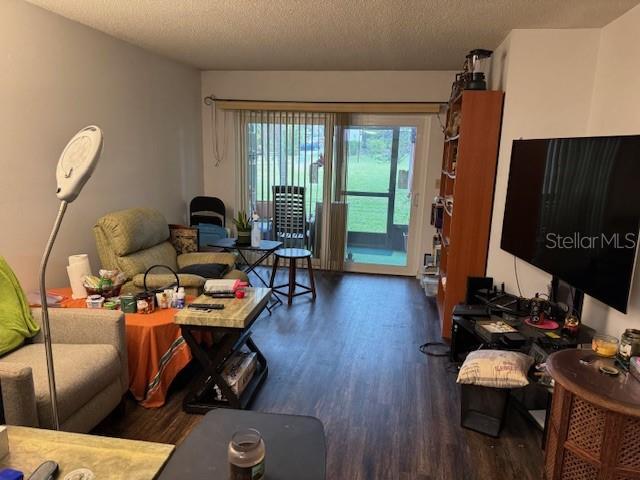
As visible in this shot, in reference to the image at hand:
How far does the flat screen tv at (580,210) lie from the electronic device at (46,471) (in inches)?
87.5

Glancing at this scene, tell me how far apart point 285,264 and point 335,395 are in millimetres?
2975

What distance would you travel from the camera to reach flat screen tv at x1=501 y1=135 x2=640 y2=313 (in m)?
1.90

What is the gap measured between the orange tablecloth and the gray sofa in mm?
127

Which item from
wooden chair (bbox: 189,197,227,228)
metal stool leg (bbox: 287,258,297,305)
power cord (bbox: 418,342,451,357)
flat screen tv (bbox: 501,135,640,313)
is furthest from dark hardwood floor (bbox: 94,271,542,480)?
wooden chair (bbox: 189,197,227,228)

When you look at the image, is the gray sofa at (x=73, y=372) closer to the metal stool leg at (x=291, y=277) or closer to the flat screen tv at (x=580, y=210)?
the metal stool leg at (x=291, y=277)

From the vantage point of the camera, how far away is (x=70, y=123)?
127 inches

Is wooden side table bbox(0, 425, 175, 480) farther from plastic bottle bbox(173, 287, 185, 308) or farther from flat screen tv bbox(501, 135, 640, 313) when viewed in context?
flat screen tv bbox(501, 135, 640, 313)

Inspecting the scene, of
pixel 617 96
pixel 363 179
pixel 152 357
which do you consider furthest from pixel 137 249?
pixel 617 96

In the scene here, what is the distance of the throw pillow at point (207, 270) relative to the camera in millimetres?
3467

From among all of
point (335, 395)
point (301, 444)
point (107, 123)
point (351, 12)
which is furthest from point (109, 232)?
point (301, 444)

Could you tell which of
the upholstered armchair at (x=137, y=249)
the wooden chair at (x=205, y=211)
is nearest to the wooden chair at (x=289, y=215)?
the wooden chair at (x=205, y=211)

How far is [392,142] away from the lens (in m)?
5.12

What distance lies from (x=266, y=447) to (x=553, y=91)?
308 centimetres

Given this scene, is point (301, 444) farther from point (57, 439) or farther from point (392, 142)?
point (392, 142)
